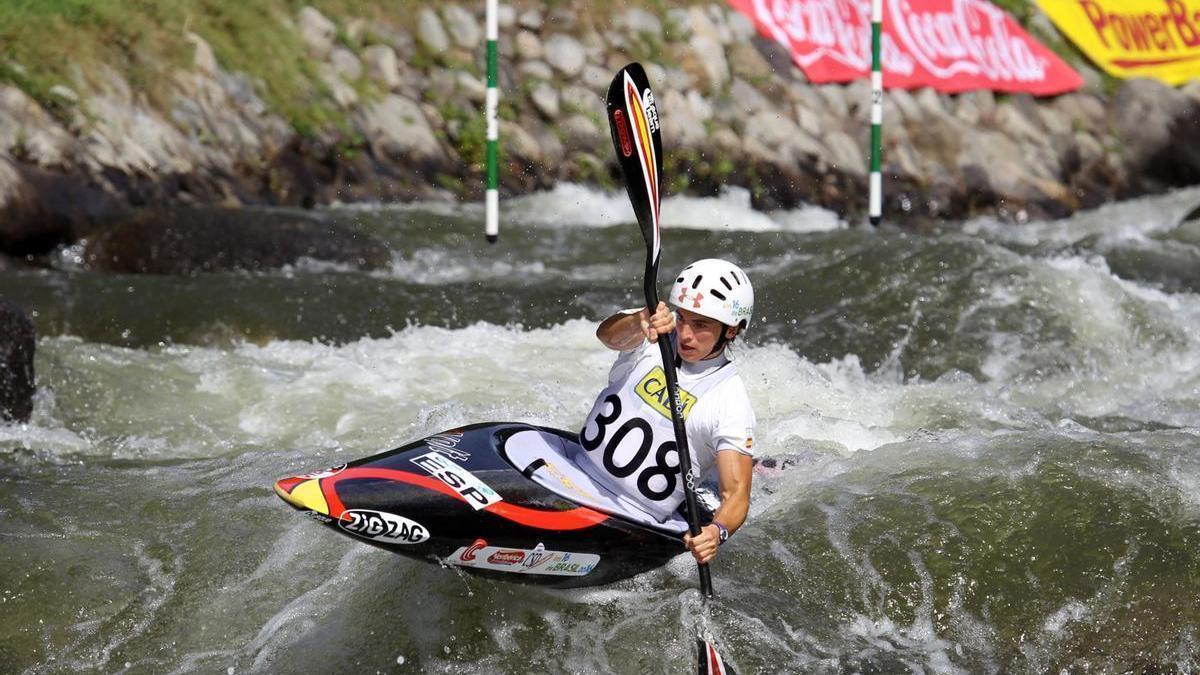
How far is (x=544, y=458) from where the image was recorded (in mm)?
4461

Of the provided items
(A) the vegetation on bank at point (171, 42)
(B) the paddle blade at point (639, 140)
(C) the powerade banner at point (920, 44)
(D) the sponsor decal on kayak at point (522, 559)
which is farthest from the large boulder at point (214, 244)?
(C) the powerade banner at point (920, 44)

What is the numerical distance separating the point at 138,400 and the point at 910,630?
3.86m

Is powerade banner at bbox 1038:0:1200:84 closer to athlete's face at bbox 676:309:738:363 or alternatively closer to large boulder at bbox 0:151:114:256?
large boulder at bbox 0:151:114:256

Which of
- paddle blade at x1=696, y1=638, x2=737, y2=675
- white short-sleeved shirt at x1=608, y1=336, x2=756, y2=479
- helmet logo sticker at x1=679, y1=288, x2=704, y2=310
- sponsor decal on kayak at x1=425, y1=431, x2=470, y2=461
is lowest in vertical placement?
paddle blade at x1=696, y1=638, x2=737, y2=675

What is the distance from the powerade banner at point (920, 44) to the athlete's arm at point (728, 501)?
31.7 feet

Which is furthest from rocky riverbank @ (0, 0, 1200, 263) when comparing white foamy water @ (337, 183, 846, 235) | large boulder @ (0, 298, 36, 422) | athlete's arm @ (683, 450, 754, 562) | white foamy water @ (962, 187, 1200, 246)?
athlete's arm @ (683, 450, 754, 562)

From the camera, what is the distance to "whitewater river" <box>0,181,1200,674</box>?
4406 millimetres

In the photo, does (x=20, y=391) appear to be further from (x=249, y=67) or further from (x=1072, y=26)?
(x=1072, y=26)

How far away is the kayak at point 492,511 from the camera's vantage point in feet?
13.4

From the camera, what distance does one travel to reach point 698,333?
4434 mm

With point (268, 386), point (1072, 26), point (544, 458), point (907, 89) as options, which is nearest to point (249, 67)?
point (268, 386)

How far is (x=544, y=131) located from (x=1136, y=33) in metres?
7.41

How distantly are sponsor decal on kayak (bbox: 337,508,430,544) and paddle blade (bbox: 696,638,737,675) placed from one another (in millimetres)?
827

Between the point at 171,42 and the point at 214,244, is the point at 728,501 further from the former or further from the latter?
the point at 171,42
